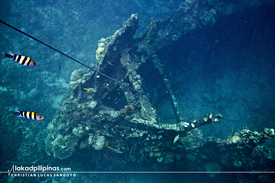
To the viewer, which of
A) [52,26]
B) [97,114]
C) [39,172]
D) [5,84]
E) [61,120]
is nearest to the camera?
[97,114]

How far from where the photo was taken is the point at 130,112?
18.1ft

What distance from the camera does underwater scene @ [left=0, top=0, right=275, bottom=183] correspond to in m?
5.29

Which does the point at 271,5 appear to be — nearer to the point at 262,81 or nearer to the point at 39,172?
the point at 262,81

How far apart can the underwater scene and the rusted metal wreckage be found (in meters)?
0.05

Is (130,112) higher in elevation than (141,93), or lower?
lower

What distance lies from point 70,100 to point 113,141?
3.40 m

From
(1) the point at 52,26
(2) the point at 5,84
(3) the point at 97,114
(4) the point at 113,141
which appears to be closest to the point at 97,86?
(3) the point at 97,114

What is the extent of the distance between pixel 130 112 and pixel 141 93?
1.14m

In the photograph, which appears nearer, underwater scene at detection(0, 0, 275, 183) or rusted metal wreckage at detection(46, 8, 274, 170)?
rusted metal wreckage at detection(46, 8, 274, 170)

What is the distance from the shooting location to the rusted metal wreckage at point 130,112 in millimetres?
5016

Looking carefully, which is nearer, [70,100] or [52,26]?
[70,100]

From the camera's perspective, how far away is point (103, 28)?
13883 millimetres

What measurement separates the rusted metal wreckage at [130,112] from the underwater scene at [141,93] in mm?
53

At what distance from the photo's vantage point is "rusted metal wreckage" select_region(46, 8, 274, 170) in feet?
16.5
